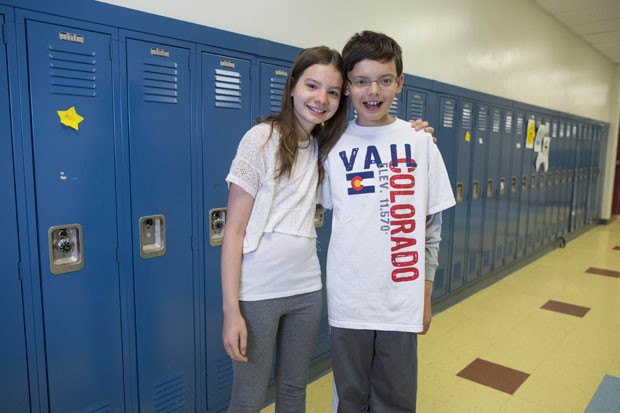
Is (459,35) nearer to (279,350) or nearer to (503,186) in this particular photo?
(503,186)

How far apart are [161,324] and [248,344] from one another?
80 cm

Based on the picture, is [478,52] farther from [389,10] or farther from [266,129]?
[266,129]

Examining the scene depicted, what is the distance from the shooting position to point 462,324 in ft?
11.5

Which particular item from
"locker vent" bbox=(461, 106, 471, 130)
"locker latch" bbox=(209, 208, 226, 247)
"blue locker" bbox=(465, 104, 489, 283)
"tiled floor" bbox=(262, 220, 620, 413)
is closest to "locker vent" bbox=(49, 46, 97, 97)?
"locker latch" bbox=(209, 208, 226, 247)

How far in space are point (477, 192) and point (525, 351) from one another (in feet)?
5.29

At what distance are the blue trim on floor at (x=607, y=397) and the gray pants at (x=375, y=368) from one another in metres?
1.53

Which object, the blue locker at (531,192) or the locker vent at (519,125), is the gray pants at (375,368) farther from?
the blue locker at (531,192)

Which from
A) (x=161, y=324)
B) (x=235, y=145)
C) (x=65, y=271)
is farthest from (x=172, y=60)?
(x=161, y=324)

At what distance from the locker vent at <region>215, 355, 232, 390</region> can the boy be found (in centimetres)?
91

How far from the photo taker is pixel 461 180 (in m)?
3.89

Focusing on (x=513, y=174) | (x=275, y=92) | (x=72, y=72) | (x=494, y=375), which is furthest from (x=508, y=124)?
(x=72, y=72)

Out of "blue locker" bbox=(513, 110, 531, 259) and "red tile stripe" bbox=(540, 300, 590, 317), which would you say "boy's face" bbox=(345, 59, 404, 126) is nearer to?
"red tile stripe" bbox=(540, 300, 590, 317)

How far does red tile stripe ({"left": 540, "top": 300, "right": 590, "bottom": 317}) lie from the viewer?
381 cm

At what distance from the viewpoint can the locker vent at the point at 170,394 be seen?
192 centimetres
